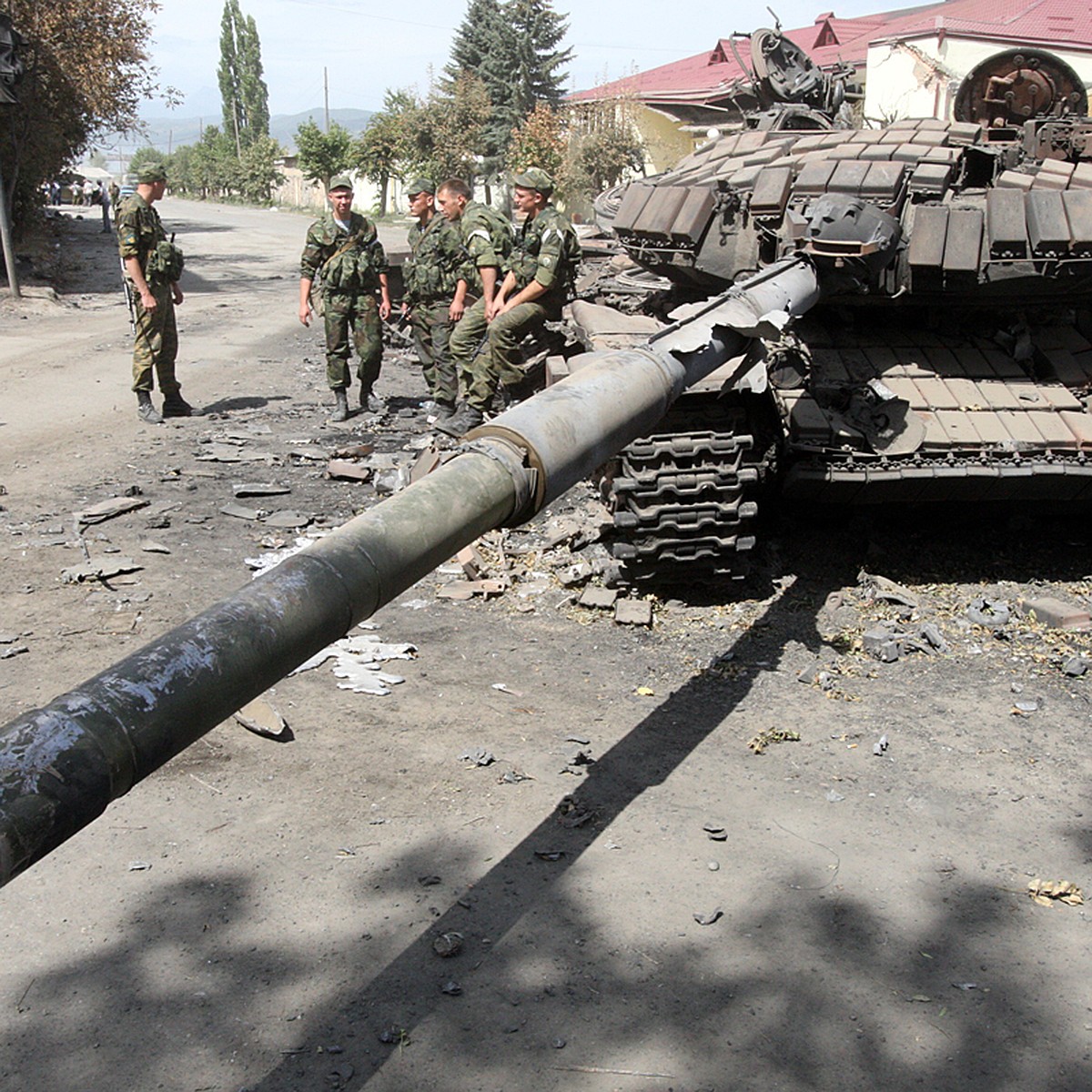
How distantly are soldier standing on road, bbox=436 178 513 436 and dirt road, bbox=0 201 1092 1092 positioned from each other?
198 centimetres

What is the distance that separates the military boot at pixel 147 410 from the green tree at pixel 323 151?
115ft

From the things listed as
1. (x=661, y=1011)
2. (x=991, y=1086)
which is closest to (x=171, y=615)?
(x=661, y=1011)

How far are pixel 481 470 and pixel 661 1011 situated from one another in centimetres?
157

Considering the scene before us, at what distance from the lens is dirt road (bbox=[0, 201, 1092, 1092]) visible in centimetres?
309

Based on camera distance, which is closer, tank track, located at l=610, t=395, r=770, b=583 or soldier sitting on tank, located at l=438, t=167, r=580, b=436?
tank track, located at l=610, t=395, r=770, b=583

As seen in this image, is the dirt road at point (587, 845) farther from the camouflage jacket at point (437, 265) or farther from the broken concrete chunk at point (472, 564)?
the camouflage jacket at point (437, 265)

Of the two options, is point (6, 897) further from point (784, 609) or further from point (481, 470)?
point (784, 609)

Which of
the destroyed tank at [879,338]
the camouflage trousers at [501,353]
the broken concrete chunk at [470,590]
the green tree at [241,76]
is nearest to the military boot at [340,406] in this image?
the camouflage trousers at [501,353]

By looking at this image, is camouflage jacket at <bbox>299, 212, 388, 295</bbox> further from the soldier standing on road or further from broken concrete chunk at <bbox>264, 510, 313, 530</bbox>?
broken concrete chunk at <bbox>264, 510, 313, 530</bbox>

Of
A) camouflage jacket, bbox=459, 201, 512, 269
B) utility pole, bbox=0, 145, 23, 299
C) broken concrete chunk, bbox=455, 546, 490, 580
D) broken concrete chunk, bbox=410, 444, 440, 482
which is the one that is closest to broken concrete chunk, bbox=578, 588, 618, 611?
broken concrete chunk, bbox=455, 546, 490, 580

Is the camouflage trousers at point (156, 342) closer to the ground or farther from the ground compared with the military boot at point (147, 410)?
farther from the ground

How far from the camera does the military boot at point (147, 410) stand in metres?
9.78

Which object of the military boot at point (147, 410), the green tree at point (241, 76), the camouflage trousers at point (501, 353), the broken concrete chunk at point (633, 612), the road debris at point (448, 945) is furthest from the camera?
the green tree at point (241, 76)

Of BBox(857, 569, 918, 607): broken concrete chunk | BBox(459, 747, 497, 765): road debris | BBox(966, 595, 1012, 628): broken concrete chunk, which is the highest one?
BBox(857, 569, 918, 607): broken concrete chunk
